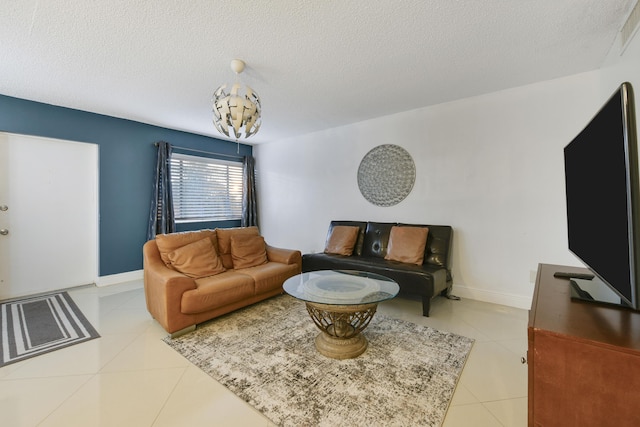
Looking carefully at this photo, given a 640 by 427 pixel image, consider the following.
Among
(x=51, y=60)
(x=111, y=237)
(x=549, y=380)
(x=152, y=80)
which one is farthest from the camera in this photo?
(x=111, y=237)

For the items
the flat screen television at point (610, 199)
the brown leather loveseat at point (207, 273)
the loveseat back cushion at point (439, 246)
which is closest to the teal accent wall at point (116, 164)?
the brown leather loveseat at point (207, 273)

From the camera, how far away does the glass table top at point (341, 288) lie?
1925 millimetres

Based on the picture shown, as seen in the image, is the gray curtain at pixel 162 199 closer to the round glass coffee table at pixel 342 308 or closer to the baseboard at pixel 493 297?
the round glass coffee table at pixel 342 308

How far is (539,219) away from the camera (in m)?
2.77

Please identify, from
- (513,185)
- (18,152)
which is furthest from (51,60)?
(513,185)

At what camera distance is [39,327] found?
96.6 inches

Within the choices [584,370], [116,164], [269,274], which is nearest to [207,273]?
[269,274]

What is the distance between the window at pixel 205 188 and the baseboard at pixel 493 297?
166 inches

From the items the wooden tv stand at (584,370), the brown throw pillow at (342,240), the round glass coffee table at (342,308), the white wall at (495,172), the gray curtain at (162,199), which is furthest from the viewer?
the gray curtain at (162,199)

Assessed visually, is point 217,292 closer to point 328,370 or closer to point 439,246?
point 328,370

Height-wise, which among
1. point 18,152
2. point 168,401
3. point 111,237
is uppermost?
point 18,152

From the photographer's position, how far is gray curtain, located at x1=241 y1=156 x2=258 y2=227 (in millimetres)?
5359

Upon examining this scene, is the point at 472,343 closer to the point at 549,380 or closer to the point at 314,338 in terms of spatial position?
the point at 314,338

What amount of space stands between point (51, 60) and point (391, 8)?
2.88 metres
